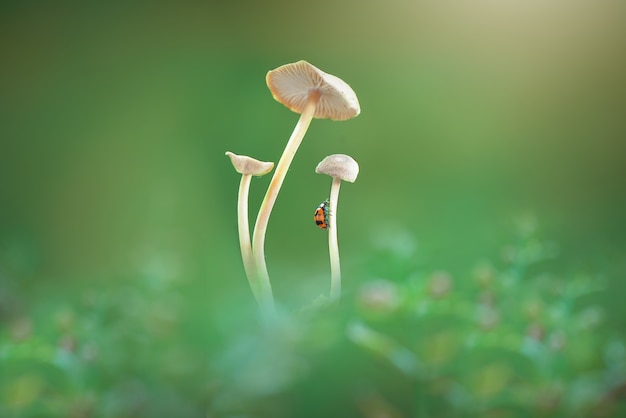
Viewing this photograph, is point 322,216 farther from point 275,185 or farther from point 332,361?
point 332,361

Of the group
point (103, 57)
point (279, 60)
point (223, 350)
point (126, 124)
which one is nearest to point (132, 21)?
point (103, 57)

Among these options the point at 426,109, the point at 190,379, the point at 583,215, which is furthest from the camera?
the point at 426,109

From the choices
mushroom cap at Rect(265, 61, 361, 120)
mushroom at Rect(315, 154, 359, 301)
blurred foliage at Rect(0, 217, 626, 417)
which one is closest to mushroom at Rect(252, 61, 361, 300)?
mushroom cap at Rect(265, 61, 361, 120)

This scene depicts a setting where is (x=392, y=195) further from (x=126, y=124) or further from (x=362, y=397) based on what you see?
(x=362, y=397)

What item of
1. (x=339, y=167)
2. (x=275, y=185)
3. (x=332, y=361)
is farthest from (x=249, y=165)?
(x=332, y=361)

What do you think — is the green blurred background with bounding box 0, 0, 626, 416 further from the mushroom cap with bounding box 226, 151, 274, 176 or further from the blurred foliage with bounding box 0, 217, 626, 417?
the blurred foliage with bounding box 0, 217, 626, 417

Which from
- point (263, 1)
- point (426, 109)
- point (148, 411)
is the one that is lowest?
point (148, 411)

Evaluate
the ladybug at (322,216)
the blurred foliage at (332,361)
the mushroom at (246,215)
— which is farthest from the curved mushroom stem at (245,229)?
the blurred foliage at (332,361)
